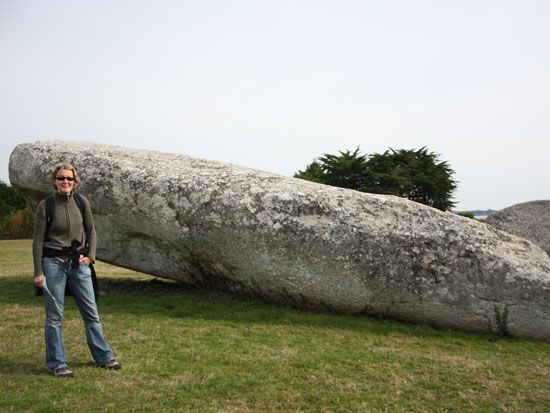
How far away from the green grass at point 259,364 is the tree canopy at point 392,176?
20.2 m

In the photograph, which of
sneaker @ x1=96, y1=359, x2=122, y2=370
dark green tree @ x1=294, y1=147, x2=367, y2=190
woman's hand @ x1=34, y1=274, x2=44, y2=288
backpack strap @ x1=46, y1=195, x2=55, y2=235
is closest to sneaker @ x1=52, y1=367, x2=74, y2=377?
sneaker @ x1=96, y1=359, x2=122, y2=370

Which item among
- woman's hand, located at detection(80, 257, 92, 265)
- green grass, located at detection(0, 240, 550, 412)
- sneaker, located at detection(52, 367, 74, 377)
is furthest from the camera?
woman's hand, located at detection(80, 257, 92, 265)

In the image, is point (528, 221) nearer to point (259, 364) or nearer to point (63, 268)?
point (259, 364)

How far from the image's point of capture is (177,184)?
9.17 m

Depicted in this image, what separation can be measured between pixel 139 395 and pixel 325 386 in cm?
204

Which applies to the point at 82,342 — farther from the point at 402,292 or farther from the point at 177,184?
the point at 402,292

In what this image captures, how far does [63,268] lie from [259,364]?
2.66 meters

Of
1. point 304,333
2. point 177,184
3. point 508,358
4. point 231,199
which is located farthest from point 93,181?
point 508,358

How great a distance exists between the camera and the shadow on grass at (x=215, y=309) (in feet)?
26.5

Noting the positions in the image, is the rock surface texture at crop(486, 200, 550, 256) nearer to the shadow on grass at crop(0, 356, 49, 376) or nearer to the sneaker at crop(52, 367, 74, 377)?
the sneaker at crop(52, 367, 74, 377)

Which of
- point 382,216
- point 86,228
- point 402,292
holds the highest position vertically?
point 382,216

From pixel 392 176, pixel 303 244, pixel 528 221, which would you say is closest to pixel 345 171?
pixel 392 176

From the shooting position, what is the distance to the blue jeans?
545cm

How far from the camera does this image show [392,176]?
90.4ft
